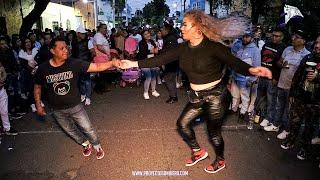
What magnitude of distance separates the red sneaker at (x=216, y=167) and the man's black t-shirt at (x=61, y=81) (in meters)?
2.17

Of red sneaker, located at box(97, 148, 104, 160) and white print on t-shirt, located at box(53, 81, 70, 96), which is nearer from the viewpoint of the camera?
white print on t-shirt, located at box(53, 81, 70, 96)

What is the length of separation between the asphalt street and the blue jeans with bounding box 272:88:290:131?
0.32 metres

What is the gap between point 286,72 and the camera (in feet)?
18.1

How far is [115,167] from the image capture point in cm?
488

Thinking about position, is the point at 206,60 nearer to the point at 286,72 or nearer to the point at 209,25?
the point at 209,25

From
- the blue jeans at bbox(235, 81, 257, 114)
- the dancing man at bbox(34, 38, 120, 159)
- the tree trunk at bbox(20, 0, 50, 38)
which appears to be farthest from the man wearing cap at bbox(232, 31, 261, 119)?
the tree trunk at bbox(20, 0, 50, 38)

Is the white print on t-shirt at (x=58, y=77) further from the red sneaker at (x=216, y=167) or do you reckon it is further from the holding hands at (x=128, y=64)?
the red sneaker at (x=216, y=167)

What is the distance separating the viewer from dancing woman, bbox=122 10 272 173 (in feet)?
13.2

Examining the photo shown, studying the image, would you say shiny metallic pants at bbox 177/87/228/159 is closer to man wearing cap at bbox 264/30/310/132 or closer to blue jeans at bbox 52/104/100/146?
blue jeans at bbox 52/104/100/146

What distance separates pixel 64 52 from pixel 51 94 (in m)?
0.65

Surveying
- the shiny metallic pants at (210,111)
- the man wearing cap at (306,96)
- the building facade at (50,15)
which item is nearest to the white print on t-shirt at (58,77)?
the shiny metallic pants at (210,111)

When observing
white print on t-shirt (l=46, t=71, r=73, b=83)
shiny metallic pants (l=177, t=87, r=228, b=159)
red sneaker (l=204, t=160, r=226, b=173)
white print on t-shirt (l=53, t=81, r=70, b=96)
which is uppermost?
white print on t-shirt (l=46, t=71, r=73, b=83)

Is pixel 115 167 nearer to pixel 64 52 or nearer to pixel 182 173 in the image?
pixel 182 173

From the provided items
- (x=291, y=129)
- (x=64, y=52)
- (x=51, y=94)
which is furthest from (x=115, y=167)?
(x=291, y=129)
